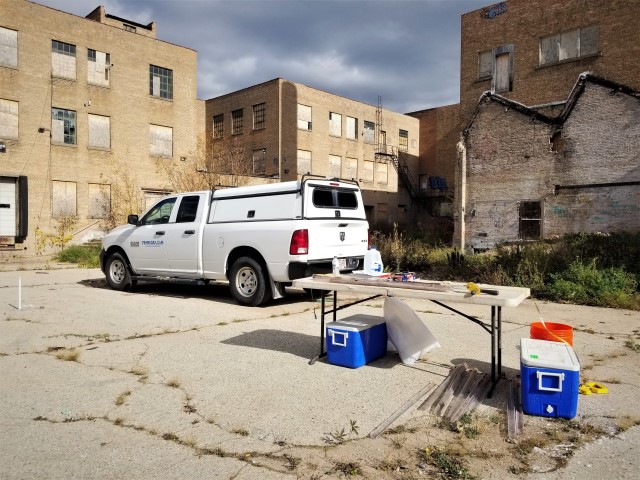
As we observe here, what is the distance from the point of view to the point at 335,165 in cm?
4041

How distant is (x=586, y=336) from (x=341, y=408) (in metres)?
4.71

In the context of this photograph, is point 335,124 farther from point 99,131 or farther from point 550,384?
point 550,384

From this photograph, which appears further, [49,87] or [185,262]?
[49,87]

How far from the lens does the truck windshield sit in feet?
30.9

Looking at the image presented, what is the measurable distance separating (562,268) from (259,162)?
2795 cm

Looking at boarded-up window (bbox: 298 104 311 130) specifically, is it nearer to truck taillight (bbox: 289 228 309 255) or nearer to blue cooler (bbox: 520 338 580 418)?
truck taillight (bbox: 289 228 309 255)

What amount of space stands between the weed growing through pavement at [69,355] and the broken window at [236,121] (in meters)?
A: 33.2

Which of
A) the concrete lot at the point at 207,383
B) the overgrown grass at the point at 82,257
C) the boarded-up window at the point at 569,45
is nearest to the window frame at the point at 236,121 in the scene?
the overgrown grass at the point at 82,257

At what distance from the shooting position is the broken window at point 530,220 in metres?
18.5

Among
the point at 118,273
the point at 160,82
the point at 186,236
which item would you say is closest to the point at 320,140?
A: the point at 160,82

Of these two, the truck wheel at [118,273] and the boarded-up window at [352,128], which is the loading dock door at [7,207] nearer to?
the truck wheel at [118,273]

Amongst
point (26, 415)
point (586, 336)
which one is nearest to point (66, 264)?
point (26, 415)

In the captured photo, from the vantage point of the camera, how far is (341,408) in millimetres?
4508

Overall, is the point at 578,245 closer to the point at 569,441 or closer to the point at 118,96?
the point at 569,441
